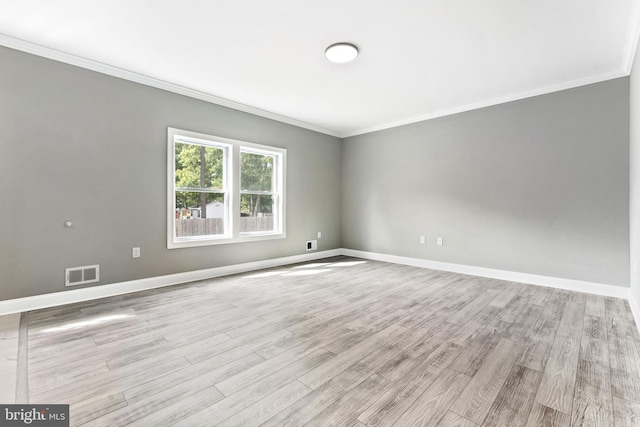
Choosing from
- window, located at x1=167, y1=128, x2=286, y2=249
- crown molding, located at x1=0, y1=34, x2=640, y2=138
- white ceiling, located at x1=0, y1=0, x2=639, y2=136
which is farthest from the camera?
window, located at x1=167, y1=128, x2=286, y2=249

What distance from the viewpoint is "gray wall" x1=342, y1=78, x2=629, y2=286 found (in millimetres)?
3359

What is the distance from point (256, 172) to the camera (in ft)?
15.9

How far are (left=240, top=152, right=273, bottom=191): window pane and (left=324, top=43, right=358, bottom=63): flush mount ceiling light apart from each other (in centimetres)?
227

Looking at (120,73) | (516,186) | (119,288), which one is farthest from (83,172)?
(516,186)

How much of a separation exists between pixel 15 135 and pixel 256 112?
2.83 m

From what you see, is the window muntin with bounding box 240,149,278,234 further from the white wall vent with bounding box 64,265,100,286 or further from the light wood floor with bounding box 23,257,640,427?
the white wall vent with bounding box 64,265,100,286

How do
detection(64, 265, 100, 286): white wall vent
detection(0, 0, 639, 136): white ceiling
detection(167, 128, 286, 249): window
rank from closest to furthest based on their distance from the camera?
detection(0, 0, 639, 136): white ceiling, detection(64, 265, 100, 286): white wall vent, detection(167, 128, 286, 249): window

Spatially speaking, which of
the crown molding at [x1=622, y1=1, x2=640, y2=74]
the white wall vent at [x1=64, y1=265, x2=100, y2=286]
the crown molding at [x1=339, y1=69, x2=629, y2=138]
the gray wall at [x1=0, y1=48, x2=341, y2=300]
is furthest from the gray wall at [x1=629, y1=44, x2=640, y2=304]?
the white wall vent at [x1=64, y1=265, x2=100, y2=286]

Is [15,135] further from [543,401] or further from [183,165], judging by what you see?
[543,401]

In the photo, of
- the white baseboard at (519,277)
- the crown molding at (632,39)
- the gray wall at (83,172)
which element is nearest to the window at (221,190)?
the gray wall at (83,172)

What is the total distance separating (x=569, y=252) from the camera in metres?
3.61

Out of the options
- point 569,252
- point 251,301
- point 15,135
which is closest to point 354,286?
point 251,301

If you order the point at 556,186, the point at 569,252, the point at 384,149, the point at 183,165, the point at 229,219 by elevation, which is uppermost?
the point at 384,149

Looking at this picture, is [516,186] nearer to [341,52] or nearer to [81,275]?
[341,52]
